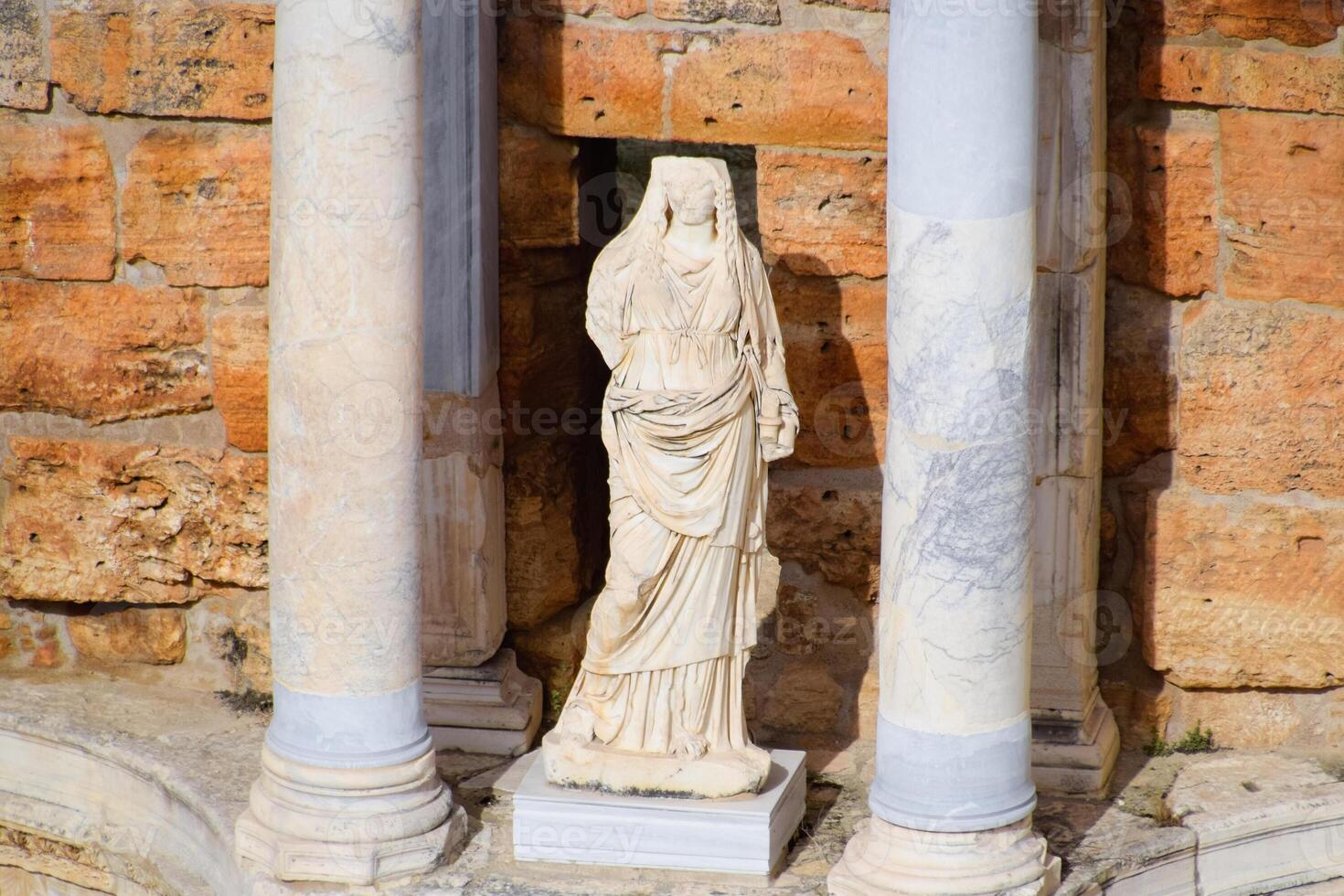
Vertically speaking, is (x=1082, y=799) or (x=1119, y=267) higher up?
(x=1119, y=267)

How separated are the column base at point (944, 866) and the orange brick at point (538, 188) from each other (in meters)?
2.29

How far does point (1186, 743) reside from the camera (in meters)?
6.67

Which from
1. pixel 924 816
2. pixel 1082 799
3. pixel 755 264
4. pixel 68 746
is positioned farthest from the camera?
pixel 68 746

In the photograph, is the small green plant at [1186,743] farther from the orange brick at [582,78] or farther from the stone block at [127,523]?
the stone block at [127,523]

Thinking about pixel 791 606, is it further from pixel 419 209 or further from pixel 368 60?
pixel 368 60

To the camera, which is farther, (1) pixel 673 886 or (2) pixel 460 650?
(2) pixel 460 650

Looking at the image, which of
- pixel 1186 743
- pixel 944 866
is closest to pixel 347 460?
pixel 944 866

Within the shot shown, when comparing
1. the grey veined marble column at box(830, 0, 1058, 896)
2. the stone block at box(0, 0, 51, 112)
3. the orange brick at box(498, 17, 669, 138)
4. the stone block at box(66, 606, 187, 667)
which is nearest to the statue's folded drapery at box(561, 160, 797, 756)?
the grey veined marble column at box(830, 0, 1058, 896)

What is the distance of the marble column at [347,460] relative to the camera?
548cm

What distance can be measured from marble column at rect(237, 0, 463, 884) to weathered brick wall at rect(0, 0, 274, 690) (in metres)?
1.26

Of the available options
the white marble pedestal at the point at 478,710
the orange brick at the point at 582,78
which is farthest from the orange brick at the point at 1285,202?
the white marble pedestal at the point at 478,710

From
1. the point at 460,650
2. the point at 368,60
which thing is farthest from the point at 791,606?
the point at 368,60

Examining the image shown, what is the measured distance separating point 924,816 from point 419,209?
6.99 feet

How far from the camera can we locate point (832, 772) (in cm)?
650
